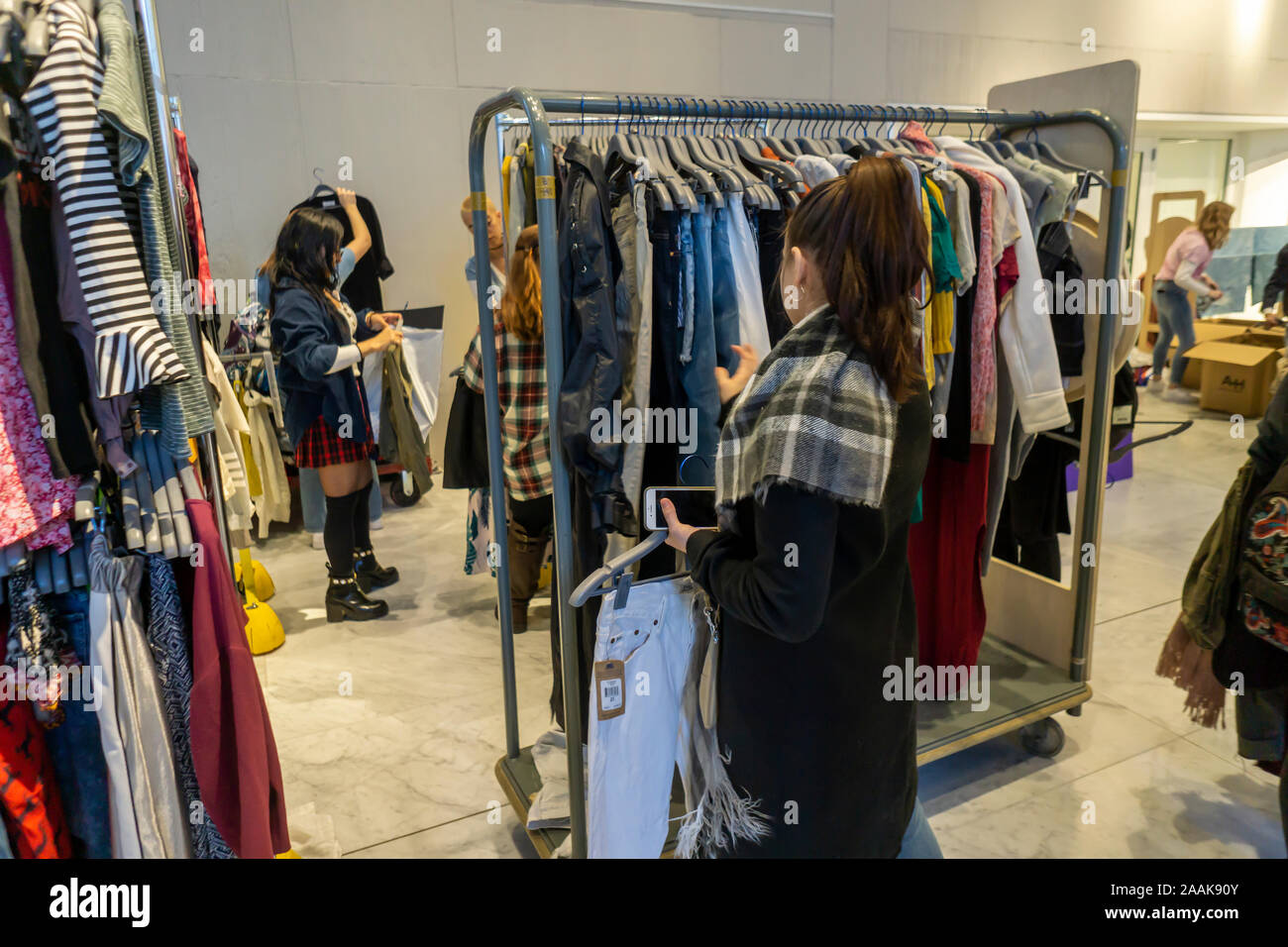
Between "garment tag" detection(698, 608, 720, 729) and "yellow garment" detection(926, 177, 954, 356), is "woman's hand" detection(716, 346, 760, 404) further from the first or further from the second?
"yellow garment" detection(926, 177, 954, 356)

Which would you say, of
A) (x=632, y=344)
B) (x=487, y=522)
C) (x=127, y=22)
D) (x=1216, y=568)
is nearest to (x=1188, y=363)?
(x=1216, y=568)

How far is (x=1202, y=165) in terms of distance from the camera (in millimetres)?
9172

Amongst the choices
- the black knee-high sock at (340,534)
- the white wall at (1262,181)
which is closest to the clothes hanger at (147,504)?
the black knee-high sock at (340,534)

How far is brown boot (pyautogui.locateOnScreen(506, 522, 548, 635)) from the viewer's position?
3745 millimetres

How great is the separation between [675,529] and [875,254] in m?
0.63

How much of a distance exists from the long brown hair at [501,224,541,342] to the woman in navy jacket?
1250 mm

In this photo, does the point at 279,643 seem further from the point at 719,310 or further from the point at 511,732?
the point at 719,310

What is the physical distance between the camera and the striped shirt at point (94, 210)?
4.78 feet

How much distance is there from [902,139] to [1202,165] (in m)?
8.66

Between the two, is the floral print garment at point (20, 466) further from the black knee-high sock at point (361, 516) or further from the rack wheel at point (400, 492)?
the rack wheel at point (400, 492)

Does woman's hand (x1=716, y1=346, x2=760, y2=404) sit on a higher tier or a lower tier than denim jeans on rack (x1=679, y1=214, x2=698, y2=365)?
lower

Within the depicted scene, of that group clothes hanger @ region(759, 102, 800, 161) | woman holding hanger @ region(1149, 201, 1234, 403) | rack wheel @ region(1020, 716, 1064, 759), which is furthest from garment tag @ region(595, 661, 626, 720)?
woman holding hanger @ region(1149, 201, 1234, 403)

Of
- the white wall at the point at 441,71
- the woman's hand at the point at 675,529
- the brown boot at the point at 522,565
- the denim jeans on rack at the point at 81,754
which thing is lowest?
the brown boot at the point at 522,565

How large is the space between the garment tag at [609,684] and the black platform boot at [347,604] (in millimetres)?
2679
